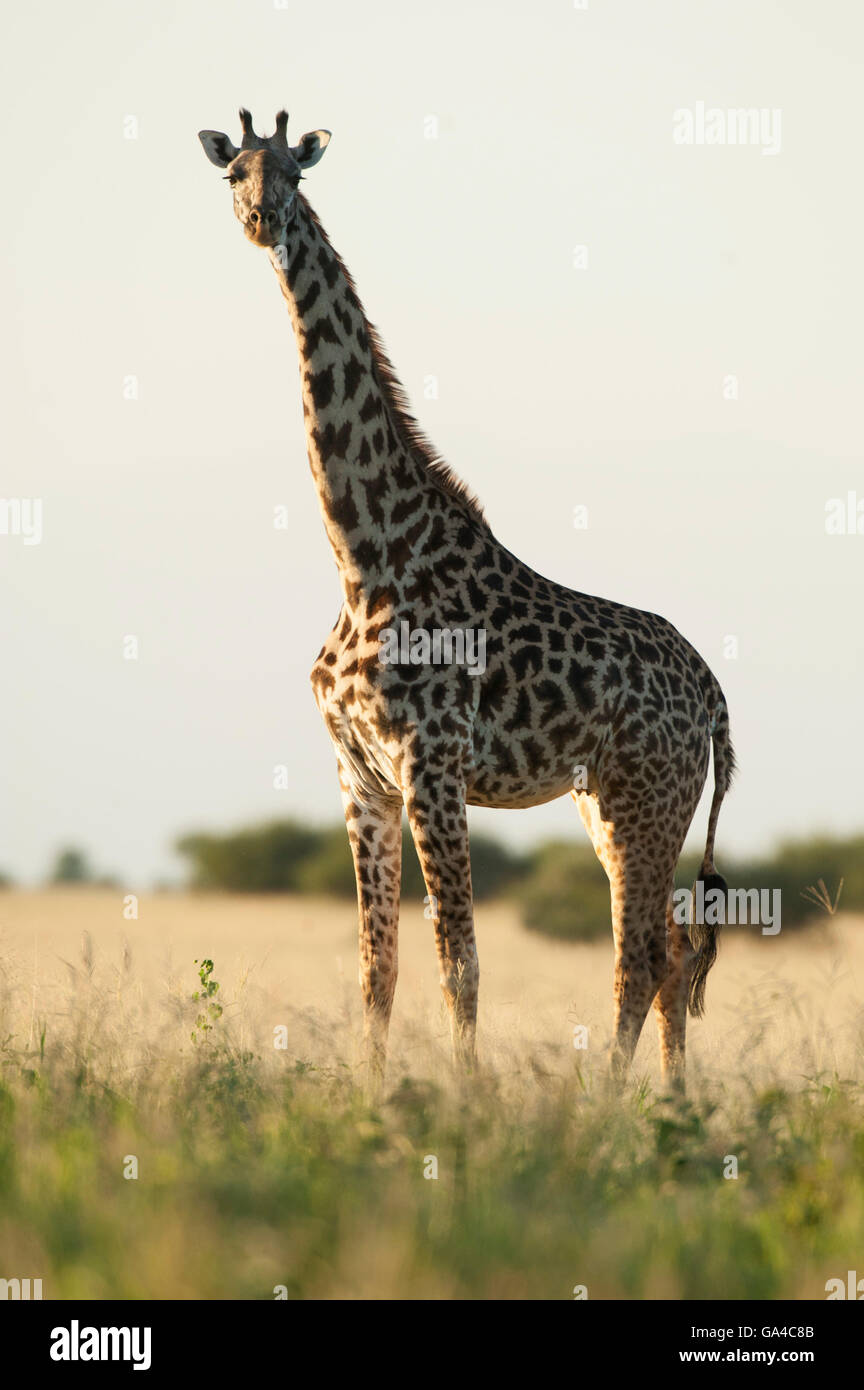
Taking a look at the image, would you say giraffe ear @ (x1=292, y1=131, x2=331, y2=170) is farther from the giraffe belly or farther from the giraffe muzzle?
the giraffe belly

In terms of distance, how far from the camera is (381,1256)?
14.1ft

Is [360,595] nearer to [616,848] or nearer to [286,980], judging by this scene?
[616,848]

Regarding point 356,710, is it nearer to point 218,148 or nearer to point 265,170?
point 265,170

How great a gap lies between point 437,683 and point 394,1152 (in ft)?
10.1

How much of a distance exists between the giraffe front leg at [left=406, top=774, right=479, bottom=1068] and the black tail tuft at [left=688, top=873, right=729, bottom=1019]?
2068mm

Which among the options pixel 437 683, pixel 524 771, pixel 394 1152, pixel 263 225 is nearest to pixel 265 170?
pixel 263 225

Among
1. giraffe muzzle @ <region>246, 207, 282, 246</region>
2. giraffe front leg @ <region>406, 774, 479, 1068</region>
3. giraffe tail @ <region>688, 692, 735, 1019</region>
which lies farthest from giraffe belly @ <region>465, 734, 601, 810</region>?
giraffe muzzle @ <region>246, 207, 282, 246</region>

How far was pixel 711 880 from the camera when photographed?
9805 millimetres

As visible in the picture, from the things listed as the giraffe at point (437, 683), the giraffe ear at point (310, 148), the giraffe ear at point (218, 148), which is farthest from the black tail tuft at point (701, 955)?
the giraffe ear at point (218, 148)

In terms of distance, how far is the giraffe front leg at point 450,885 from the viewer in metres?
8.02
